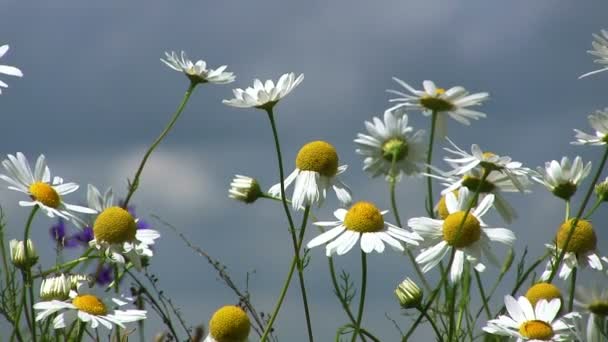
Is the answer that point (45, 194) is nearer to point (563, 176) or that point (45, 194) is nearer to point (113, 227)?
point (113, 227)

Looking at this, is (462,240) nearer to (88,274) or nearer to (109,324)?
(109,324)

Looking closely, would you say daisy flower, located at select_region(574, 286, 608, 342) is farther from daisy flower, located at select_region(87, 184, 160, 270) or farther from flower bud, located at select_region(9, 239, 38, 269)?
flower bud, located at select_region(9, 239, 38, 269)

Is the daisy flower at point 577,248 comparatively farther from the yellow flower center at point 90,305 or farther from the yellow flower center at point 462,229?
the yellow flower center at point 90,305

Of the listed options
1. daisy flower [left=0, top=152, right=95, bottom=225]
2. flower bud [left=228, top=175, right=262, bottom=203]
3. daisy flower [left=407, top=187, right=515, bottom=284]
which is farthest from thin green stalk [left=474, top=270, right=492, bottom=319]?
daisy flower [left=0, top=152, right=95, bottom=225]

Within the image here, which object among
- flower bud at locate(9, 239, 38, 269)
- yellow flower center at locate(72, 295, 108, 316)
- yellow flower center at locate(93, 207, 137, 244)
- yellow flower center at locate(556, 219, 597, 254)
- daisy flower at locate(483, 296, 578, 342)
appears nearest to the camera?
daisy flower at locate(483, 296, 578, 342)

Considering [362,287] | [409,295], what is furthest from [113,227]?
[409,295]

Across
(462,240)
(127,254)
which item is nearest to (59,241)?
(127,254)
